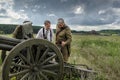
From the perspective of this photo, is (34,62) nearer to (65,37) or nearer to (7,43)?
(7,43)

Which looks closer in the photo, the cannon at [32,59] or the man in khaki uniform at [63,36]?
the cannon at [32,59]

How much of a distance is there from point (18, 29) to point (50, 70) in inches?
61.7

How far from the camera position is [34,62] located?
887cm

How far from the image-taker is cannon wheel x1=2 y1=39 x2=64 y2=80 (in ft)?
27.6

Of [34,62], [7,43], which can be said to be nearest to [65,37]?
[34,62]

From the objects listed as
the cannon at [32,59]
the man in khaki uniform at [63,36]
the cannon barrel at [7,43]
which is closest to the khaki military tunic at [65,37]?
the man in khaki uniform at [63,36]

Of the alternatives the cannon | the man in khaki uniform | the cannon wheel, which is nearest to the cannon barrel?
the cannon

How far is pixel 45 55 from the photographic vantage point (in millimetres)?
9055

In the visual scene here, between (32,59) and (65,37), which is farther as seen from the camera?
(65,37)

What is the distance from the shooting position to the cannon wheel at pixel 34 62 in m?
8.41

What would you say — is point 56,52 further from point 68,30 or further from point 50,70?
point 68,30

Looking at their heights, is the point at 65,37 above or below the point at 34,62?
above

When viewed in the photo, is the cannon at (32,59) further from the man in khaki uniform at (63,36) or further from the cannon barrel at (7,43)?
the man in khaki uniform at (63,36)

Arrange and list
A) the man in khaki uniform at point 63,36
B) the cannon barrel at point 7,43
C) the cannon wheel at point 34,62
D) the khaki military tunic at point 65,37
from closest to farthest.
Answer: the cannon wheel at point 34,62 < the cannon barrel at point 7,43 < the man in khaki uniform at point 63,36 < the khaki military tunic at point 65,37
